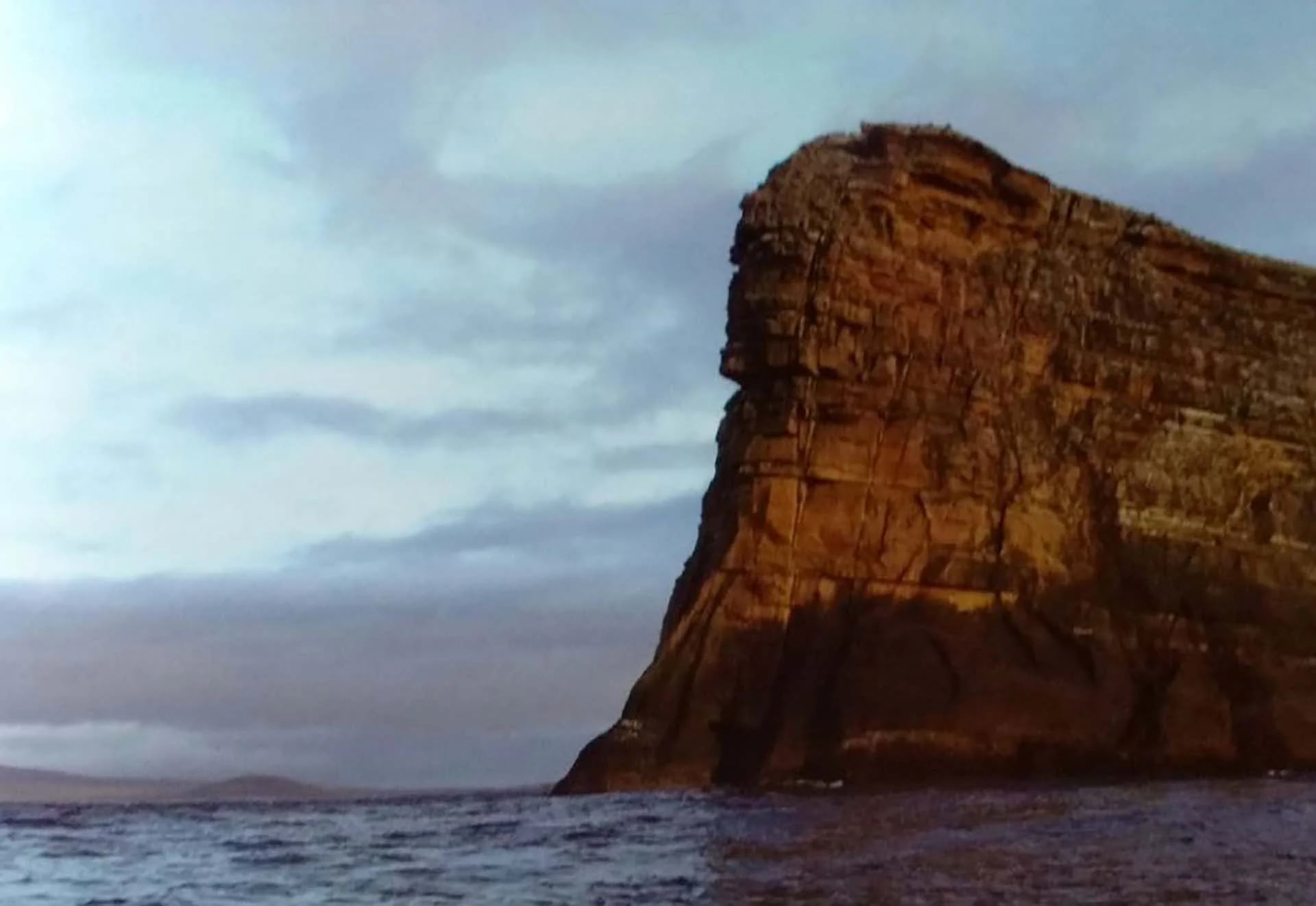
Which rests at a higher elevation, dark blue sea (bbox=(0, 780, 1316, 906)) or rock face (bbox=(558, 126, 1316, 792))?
rock face (bbox=(558, 126, 1316, 792))

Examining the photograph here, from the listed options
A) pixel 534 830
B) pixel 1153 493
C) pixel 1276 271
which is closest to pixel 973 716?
pixel 1153 493

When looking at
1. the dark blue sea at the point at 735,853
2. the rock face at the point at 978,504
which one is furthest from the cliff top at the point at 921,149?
the dark blue sea at the point at 735,853

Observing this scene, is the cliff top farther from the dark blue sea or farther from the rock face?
the dark blue sea

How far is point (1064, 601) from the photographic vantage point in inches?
1524

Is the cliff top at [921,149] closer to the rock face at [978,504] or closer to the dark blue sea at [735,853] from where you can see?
the rock face at [978,504]

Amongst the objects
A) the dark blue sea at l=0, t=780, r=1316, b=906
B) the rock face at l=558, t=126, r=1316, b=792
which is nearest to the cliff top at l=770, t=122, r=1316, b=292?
the rock face at l=558, t=126, r=1316, b=792

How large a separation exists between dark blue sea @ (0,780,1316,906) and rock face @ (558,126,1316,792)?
5.53 meters

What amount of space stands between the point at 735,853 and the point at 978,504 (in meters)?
22.1

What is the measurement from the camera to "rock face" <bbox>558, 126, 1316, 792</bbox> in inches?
1344

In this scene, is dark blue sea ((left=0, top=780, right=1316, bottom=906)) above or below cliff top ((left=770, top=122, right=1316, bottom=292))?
below

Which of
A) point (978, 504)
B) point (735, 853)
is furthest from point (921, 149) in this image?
point (735, 853)

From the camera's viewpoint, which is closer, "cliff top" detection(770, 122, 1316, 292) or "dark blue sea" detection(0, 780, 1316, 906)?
"dark blue sea" detection(0, 780, 1316, 906)

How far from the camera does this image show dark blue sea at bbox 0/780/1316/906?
49.2 ft

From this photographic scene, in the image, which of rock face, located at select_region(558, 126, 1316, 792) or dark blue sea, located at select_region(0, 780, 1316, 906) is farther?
rock face, located at select_region(558, 126, 1316, 792)
